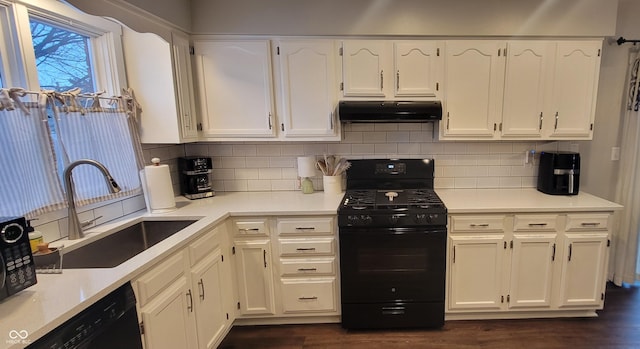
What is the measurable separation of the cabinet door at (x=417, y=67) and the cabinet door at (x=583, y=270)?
1.45 meters

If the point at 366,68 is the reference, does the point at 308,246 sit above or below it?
below

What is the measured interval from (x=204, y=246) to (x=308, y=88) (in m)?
1.35

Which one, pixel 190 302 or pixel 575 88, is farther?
pixel 575 88

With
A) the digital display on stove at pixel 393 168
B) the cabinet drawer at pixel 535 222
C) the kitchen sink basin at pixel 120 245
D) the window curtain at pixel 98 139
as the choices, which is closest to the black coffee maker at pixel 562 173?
the cabinet drawer at pixel 535 222

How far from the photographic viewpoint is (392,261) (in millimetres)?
2242

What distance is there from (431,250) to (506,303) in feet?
2.41

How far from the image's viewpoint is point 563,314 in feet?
7.92

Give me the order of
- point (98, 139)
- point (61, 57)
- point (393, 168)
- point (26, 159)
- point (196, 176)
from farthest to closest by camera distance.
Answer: point (393, 168) → point (196, 176) → point (98, 139) → point (61, 57) → point (26, 159)

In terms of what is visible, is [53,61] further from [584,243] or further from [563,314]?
[563,314]

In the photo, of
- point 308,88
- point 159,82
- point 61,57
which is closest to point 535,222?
point 308,88

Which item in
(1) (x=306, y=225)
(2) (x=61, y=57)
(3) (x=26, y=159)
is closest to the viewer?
(3) (x=26, y=159)

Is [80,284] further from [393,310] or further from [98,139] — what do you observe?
[393,310]

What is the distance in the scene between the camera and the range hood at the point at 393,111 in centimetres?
233

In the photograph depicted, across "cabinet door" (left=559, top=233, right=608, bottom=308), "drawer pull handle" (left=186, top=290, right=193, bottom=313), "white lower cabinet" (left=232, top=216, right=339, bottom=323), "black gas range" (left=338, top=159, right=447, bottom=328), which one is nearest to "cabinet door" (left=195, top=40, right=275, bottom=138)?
"white lower cabinet" (left=232, top=216, right=339, bottom=323)
